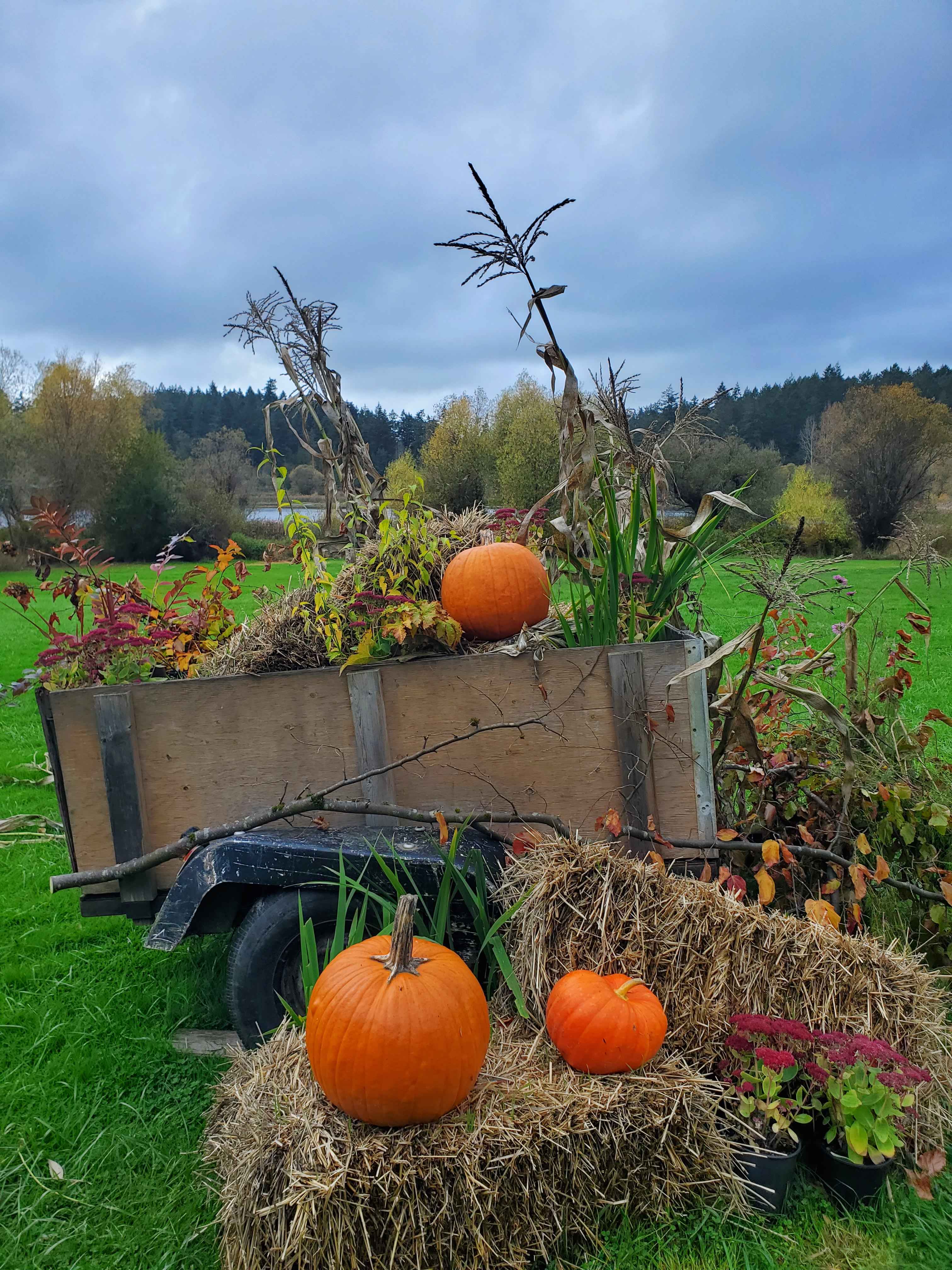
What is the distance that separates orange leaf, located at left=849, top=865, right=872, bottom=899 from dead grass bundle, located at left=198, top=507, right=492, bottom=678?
1.75 m

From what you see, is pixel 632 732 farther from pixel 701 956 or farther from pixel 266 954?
pixel 266 954

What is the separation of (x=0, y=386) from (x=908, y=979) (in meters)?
39.2

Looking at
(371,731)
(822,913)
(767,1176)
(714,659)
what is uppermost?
(714,659)

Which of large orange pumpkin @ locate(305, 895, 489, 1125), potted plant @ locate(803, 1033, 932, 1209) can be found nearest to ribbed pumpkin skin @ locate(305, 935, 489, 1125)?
large orange pumpkin @ locate(305, 895, 489, 1125)

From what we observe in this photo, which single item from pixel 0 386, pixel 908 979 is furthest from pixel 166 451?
pixel 908 979

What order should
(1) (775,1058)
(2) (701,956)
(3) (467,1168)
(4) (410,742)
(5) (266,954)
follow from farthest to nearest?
(4) (410,742), (5) (266,954), (2) (701,956), (1) (775,1058), (3) (467,1168)

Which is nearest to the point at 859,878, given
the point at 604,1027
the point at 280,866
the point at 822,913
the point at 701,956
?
the point at 822,913

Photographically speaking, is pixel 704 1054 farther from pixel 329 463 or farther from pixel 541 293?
pixel 329 463

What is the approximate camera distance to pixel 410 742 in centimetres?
250

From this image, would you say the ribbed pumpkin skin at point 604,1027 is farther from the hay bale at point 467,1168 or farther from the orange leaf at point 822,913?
the orange leaf at point 822,913

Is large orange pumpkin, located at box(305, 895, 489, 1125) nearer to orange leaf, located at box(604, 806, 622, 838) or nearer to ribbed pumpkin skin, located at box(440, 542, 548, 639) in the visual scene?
orange leaf, located at box(604, 806, 622, 838)

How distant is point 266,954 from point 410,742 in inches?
30.0

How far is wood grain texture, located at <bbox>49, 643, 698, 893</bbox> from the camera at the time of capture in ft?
7.98

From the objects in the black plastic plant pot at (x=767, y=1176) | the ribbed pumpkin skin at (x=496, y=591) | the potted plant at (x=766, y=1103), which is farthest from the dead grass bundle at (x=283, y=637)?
the black plastic plant pot at (x=767, y=1176)
